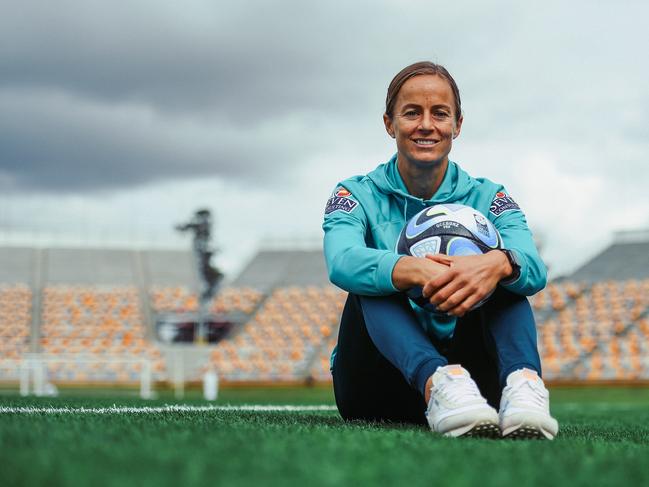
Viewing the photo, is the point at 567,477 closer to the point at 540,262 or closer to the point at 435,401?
the point at 435,401

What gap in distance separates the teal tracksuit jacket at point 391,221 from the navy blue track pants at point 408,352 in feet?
0.20

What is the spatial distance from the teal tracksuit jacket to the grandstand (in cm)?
1471

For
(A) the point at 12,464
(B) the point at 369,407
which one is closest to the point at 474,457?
(A) the point at 12,464

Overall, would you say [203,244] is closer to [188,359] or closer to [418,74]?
[188,359]

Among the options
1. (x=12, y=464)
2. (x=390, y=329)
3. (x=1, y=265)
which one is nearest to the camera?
(x=12, y=464)

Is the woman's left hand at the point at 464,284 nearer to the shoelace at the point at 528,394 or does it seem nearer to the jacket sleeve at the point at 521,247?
the jacket sleeve at the point at 521,247

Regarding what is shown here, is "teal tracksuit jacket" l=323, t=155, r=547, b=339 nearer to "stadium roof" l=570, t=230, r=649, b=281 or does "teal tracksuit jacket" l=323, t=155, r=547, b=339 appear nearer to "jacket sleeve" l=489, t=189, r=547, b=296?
"jacket sleeve" l=489, t=189, r=547, b=296

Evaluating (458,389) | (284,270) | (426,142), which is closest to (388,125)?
(426,142)

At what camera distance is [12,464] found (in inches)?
47.1

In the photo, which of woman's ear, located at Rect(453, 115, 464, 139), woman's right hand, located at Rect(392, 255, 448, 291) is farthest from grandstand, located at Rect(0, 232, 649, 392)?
woman's right hand, located at Rect(392, 255, 448, 291)

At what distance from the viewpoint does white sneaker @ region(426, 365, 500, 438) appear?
1856mm

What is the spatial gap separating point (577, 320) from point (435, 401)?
736 inches

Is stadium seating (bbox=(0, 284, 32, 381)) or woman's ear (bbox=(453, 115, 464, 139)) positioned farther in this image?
stadium seating (bbox=(0, 284, 32, 381))

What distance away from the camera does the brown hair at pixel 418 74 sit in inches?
95.6
